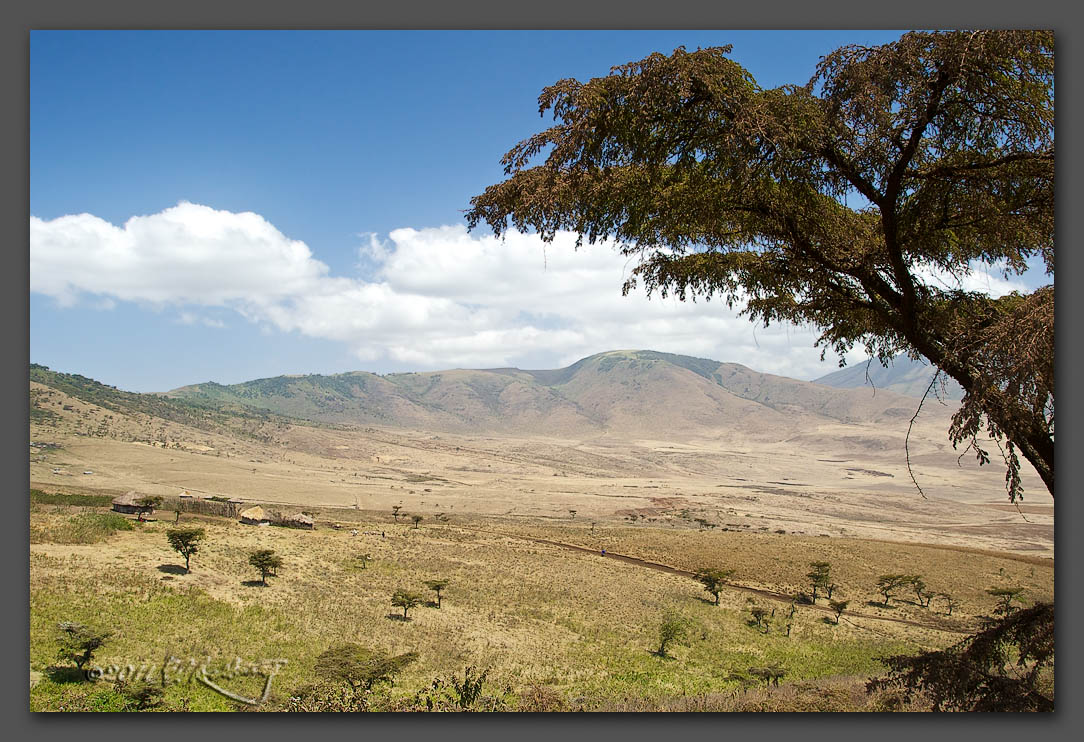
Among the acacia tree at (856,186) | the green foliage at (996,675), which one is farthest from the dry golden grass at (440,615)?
the acacia tree at (856,186)

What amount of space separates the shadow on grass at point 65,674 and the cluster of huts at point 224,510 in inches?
847

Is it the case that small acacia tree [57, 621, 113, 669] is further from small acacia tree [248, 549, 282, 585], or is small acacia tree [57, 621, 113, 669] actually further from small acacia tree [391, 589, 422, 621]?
small acacia tree [248, 549, 282, 585]

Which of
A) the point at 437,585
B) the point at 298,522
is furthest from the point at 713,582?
the point at 298,522

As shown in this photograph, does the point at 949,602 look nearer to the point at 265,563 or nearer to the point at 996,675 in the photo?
the point at 996,675

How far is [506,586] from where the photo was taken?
21531 mm

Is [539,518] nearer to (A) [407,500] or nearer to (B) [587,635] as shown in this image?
(A) [407,500]

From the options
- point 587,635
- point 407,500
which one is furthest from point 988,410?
point 407,500

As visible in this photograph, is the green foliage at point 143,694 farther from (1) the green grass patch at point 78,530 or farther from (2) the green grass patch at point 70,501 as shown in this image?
(2) the green grass patch at point 70,501

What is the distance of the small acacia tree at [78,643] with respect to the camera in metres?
9.40

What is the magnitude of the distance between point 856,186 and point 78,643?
13472mm

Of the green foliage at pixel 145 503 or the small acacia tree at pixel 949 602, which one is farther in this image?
the green foliage at pixel 145 503

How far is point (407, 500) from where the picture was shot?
61406mm

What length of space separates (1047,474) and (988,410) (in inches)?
83.8

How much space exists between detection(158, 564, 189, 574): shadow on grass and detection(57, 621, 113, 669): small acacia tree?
24.1ft
